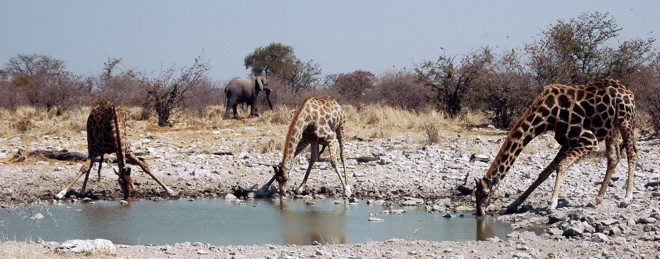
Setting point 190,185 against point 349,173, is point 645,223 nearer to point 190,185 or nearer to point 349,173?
point 349,173

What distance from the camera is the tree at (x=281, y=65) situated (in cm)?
4569

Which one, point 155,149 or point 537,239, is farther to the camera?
point 155,149

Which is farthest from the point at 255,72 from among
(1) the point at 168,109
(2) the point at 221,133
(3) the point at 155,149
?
(3) the point at 155,149

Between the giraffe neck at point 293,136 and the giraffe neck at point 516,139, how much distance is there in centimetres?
358

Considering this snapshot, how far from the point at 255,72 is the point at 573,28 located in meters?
27.5

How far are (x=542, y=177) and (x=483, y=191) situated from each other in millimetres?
1162

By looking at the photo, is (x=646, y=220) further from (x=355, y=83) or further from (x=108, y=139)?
(x=355, y=83)

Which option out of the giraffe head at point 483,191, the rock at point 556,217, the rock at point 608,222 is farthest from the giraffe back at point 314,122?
the rock at point 608,222

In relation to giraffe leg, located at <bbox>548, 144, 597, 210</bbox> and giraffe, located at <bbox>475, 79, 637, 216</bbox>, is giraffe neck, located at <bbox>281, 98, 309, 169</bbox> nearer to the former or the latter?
giraffe, located at <bbox>475, 79, 637, 216</bbox>

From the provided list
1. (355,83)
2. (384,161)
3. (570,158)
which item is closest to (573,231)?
(570,158)

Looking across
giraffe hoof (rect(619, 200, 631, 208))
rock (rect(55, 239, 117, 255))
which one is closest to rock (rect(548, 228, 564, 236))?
giraffe hoof (rect(619, 200, 631, 208))

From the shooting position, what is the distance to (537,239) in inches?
397

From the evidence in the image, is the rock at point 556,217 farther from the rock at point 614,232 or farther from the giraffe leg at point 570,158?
the rock at point 614,232

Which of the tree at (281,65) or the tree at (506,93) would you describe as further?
the tree at (281,65)
